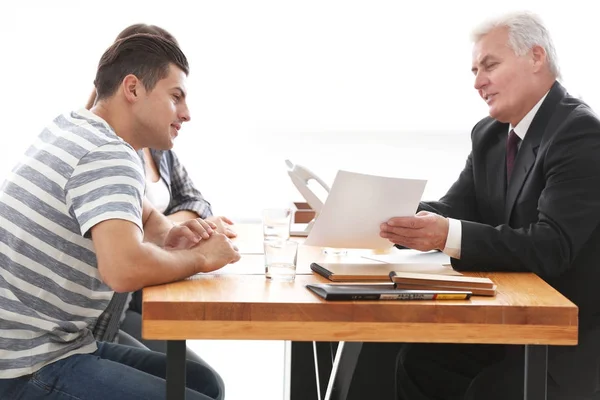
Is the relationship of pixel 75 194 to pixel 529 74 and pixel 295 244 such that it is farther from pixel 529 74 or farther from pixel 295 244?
→ pixel 529 74

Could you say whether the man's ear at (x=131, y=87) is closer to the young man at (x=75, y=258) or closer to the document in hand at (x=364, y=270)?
the young man at (x=75, y=258)

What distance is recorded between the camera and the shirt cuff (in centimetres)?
182

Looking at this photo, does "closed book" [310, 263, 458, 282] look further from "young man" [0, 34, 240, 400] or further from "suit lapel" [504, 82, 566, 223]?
"suit lapel" [504, 82, 566, 223]

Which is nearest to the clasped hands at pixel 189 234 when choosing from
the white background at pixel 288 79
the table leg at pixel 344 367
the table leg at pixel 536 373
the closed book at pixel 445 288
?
the closed book at pixel 445 288

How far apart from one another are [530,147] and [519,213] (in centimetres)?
17

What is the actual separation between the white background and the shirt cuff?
215 centimetres

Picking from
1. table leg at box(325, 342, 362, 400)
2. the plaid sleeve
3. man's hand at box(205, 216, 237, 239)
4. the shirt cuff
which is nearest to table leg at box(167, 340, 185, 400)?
the shirt cuff

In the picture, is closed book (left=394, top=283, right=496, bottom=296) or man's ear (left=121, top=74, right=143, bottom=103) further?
man's ear (left=121, top=74, right=143, bottom=103)

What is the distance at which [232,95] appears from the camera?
13.1 feet

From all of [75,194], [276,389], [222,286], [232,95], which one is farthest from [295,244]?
[232,95]

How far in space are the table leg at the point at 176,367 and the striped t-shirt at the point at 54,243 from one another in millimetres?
275

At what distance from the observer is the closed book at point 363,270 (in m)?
1.68

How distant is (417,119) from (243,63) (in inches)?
36.1

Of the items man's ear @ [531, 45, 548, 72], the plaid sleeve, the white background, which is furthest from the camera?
the white background
